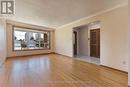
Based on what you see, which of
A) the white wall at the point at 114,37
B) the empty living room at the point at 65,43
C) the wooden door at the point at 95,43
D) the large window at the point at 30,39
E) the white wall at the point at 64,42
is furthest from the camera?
the large window at the point at 30,39

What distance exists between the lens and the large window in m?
8.67

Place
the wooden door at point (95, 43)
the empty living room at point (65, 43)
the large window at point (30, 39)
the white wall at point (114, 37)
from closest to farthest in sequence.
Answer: the empty living room at point (65, 43) → the white wall at point (114, 37) → the wooden door at point (95, 43) → the large window at point (30, 39)

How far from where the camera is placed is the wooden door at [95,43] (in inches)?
314

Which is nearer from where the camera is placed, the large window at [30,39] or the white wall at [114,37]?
the white wall at [114,37]

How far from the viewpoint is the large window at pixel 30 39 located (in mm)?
8672

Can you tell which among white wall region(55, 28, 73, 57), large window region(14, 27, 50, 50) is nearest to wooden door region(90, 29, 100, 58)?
white wall region(55, 28, 73, 57)

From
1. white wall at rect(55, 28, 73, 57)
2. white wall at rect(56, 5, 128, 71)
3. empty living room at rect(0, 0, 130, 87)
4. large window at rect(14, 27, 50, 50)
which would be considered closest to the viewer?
empty living room at rect(0, 0, 130, 87)

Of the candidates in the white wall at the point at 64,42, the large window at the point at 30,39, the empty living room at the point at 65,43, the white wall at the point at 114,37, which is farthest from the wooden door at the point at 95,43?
the large window at the point at 30,39

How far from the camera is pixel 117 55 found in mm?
4375

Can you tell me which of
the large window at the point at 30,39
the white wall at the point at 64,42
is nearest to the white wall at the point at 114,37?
the white wall at the point at 64,42

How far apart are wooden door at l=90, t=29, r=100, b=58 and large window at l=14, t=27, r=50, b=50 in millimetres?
4008

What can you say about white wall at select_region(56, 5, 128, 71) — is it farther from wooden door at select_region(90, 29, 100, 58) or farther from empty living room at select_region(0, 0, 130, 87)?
wooden door at select_region(90, 29, 100, 58)

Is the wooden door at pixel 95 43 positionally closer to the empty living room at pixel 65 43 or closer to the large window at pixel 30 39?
the empty living room at pixel 65 43

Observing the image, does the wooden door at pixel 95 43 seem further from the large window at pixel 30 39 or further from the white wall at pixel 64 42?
the large window at pixel 30 39
